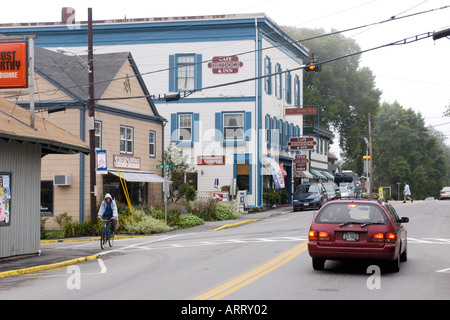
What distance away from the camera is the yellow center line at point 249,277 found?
34.2 ft

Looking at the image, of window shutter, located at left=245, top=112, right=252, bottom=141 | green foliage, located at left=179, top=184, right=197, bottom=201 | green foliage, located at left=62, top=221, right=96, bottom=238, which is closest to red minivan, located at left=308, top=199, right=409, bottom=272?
green foliage, located at left=62, top=221, right=96, bottom=238

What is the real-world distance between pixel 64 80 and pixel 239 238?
1398 centimetres

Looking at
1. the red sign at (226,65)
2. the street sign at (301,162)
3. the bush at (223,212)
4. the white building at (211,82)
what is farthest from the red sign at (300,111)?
the bush at (223,212)

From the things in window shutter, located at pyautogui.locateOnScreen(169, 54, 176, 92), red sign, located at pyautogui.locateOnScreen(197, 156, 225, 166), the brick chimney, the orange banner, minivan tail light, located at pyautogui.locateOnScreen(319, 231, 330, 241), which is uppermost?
the brick chimney

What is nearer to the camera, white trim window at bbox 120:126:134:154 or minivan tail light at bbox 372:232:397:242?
minivan tail light at bbox 372:232:397:242

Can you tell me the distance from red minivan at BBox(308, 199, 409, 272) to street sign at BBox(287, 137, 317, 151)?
110 feet

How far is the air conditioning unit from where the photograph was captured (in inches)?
1176

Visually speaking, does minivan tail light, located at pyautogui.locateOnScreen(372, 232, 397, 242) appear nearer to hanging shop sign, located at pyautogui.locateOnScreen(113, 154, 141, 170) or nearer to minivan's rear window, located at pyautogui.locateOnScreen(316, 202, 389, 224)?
minivan's rear window, located at pyautogui.locateOnScreen(316, 202, 389, 224)

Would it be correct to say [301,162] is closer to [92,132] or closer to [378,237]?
[92,132]

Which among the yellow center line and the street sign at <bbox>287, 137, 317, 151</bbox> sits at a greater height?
the street sign at <bbox>287, 137, 317, 151</bbox>

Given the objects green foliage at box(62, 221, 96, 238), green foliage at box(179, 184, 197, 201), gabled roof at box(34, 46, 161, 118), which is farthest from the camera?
green foliage at box(179, 184, 197, 201)

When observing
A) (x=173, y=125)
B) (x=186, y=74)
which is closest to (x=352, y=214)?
(x=173, y=125)

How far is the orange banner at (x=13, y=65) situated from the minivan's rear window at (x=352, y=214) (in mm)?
9401

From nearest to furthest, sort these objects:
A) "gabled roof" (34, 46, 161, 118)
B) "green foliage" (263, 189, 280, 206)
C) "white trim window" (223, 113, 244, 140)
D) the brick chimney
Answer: "gabled roof" (34, 46, 161, 118), "white trim window" (223, 113, 244, 140), "green foliage" (263, 189, 280, 206), the brick chimney
